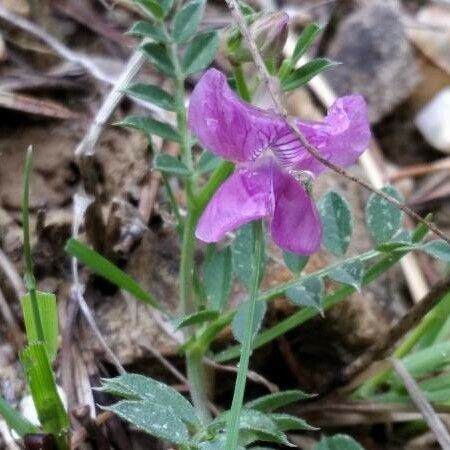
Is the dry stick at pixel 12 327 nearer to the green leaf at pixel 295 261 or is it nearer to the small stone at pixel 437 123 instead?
the green leaf at pixel 295 261

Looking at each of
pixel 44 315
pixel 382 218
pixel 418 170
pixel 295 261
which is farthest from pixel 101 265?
pixel 418 170

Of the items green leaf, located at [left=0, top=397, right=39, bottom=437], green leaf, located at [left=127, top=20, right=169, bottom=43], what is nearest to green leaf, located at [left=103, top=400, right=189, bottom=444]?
green leaf, located at [left=0, top=397, right=39, bottom=437]

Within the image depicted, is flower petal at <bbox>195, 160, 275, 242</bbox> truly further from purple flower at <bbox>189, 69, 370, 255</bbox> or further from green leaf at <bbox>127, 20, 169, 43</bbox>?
green leaf at <bbox>127, 20, 169, 43</bbox>

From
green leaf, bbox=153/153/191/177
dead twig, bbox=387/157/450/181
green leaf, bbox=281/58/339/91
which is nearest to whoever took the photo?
green leaf, bbox=281/58/339/91

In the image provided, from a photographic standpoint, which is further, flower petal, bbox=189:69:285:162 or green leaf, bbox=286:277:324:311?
green leaf, bbox=286:277:324:311

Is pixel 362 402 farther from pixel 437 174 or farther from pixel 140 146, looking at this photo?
pixel 437 174
